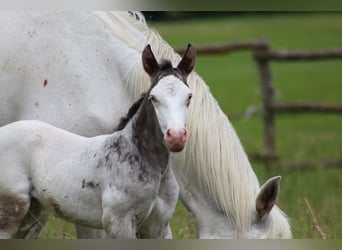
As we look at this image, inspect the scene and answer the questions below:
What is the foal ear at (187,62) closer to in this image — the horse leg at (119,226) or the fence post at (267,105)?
the horse leg at (119,226)

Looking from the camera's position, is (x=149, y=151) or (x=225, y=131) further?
(x=225, y=131)

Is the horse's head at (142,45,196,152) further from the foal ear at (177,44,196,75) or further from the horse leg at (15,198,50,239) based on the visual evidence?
the horse leg at (15,198,50,239)

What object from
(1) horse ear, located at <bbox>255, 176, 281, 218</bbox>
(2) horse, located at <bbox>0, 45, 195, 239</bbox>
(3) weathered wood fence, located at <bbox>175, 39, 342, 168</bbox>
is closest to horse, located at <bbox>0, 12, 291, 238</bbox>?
(1) horse ear, located at <bbox>255, 176, 281, 218</bbox>

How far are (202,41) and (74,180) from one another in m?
15.1

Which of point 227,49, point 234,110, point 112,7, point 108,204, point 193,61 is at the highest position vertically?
point 112,7

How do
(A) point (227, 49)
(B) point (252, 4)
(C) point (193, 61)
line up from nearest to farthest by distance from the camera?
(B) point (252, 4) < (C) point (193, 61) < (A) point (227, 49)

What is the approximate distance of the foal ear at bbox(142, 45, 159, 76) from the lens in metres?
2.55

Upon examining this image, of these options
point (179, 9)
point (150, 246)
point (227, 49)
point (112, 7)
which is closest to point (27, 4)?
point (112, 7)

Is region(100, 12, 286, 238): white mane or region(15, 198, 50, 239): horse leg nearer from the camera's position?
region(15, 198, 50, 239): horse leg

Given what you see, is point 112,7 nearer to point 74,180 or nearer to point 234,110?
point 74,180

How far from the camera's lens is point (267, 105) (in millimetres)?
8602

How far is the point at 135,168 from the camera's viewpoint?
8.73 feet

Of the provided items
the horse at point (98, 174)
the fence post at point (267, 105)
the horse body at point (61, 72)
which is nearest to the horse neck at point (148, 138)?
the horse at point (98, 174)

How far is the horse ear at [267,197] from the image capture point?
296cm
